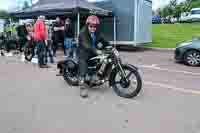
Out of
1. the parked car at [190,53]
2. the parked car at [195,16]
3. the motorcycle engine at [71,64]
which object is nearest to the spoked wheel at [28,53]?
the motorcycle engine at [71,64]


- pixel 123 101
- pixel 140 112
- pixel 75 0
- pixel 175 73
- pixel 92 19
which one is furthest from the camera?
pixel 75 0

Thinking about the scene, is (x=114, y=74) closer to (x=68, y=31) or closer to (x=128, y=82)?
(x=128, y=82)

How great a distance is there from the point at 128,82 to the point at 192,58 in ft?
17.9

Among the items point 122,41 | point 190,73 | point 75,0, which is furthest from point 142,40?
point 190,73

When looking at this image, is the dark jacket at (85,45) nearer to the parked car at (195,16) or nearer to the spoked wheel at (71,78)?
the spoked wheel at (71,78)

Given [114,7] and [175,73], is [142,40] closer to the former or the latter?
[114,7]

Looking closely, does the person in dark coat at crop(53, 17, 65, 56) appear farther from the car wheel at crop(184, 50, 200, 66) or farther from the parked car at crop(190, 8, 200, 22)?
the parked car at crop(190, 8, 200, 22)

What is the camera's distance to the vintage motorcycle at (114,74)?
5458 mm

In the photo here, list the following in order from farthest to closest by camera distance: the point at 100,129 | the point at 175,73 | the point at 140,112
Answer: the point at 175,73, the point at 140,112, the point at 100,129

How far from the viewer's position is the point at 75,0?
50.2 ft

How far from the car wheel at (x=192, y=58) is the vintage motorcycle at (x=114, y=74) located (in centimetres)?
529

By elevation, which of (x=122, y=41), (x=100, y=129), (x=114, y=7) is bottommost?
(x=100, y=129)

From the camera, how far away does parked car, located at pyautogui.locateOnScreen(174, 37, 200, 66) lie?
10047 mm

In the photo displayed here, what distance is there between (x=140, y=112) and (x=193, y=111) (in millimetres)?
952
